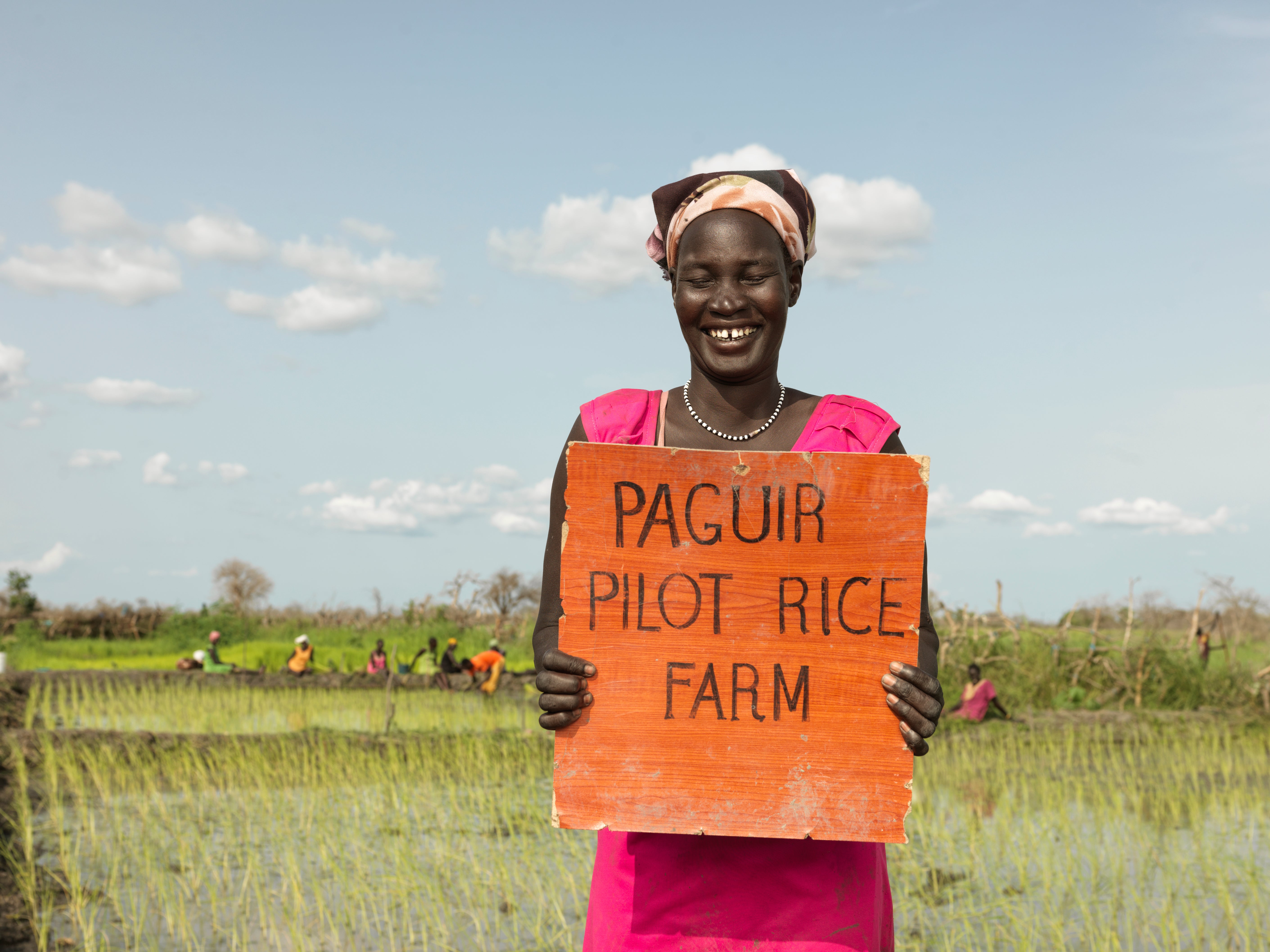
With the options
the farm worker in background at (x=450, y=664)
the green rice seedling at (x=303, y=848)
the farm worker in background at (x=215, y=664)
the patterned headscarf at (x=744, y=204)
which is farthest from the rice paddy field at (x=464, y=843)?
the farm worker in background at (x=215, y=664)

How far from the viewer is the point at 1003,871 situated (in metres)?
→ 5.37

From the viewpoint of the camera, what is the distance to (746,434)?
186cm

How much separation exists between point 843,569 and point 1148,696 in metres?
14.2

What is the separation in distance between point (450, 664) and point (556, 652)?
1459 cm

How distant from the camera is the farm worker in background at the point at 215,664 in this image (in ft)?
53.9

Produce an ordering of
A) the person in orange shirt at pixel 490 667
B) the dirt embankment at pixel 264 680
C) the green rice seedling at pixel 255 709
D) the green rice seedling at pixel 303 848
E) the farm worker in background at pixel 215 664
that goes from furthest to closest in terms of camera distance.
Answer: the farm worker in background at pixel 215 664 < the dirt embankment at pixel 264 680 < the person in orange shirt at pixel 490 667 < the green rice seedling at pixel 255 709 < the green rice seedling at pixel 303 848

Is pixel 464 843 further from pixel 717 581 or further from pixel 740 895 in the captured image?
pixel 717 581

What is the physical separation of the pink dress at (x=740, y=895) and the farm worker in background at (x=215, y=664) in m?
16.2

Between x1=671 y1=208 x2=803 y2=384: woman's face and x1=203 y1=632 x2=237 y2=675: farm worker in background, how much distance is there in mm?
16391

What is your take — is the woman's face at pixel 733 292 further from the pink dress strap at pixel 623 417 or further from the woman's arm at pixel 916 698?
the woman's arm at pixel 916 698

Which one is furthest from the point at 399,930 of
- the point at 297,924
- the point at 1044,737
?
the point at 1044,737

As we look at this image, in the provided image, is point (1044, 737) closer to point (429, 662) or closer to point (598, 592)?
point (429, 662)

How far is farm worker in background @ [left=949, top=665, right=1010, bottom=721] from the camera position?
11.6 m

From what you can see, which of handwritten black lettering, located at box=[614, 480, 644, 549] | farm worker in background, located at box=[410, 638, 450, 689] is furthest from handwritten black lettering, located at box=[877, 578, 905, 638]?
farm worker in background, located at box=[410, 638, 450, 689]
